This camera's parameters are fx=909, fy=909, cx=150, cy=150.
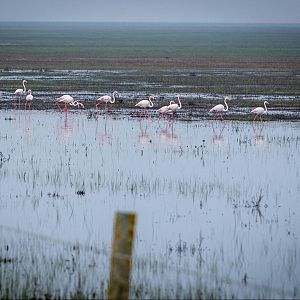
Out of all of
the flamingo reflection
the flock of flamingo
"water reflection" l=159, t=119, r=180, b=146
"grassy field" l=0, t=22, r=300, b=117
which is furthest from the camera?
"grassy field" l=0, t=22, r=300, b=117

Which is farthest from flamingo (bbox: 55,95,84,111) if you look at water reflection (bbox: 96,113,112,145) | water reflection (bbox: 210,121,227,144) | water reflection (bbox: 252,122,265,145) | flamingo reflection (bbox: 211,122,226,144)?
water reflection (bbox: 252,122,265,145)

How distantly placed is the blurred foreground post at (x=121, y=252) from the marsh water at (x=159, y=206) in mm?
2526

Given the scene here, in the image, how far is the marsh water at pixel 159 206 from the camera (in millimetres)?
11352

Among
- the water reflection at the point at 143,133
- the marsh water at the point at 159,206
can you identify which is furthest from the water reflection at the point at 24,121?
the water reflection at the point at 143,133

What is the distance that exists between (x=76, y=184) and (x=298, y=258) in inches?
253

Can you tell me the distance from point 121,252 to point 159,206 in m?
8.34

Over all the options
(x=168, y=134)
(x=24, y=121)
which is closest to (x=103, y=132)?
(x=168, y=134)

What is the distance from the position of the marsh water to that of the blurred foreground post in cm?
253

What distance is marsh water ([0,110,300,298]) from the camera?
11.4 m

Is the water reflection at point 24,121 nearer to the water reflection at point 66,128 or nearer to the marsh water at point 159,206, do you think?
the marsh water at point 159,206

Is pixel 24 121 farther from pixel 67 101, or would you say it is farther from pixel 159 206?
pixel 159 206

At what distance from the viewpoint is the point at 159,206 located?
15.9 m

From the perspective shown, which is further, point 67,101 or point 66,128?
point 67,101

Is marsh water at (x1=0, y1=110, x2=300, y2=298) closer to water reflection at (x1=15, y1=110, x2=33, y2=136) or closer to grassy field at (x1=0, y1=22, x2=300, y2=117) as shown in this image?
water reflection at (x1=15, y1=110, x2=33, y2=136)
